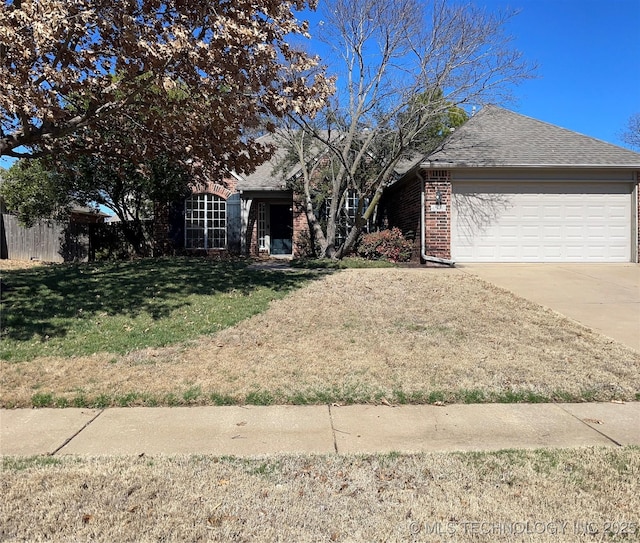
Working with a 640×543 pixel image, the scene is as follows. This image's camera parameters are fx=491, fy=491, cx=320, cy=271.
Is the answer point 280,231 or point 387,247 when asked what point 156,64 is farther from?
point 280,231

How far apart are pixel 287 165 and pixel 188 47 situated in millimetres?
11711

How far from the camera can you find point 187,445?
3.87 meters

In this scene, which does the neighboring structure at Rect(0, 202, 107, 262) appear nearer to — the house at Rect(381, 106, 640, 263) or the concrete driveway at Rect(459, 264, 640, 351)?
the house at Rect(381, 106, 640, 263)

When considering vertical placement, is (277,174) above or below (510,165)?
above

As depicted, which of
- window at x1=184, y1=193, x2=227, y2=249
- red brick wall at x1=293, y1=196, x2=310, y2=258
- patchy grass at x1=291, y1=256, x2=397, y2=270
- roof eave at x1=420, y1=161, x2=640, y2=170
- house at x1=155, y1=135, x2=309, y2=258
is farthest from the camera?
window at x1=184, y1=193, x2=227, y2=249

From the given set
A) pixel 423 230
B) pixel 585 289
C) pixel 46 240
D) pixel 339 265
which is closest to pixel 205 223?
pixel 46 240

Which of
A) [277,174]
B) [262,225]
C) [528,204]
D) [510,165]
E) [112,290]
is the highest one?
[277,174]

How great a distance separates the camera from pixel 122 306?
27.2 ft

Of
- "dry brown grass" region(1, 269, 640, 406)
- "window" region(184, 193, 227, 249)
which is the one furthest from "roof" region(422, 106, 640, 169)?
"window" region(184, 193, 227, 249)

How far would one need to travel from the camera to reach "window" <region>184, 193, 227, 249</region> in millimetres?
20125

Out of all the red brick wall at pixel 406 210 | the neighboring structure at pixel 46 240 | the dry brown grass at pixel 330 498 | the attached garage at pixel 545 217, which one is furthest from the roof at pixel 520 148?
the neighboring structure at pixel 46 240

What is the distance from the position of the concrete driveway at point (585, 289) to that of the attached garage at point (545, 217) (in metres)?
0.82

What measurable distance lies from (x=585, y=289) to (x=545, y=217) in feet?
16.4

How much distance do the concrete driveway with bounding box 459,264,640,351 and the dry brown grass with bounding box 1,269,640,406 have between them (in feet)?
1.80
